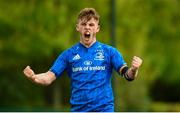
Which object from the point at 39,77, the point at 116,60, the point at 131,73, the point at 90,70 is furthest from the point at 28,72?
the point at 131,73

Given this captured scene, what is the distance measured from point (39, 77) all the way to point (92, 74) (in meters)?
0.56

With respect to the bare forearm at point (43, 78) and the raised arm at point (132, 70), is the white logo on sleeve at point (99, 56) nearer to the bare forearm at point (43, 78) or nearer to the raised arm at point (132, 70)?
the raised arm at point (132, 70)

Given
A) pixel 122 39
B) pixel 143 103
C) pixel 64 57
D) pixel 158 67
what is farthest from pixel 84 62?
pixel 158 67

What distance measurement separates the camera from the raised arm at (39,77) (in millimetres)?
7570

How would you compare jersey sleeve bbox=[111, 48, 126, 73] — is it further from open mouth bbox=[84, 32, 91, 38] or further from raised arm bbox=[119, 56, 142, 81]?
open mouth bbox=[84, 32, 91, 38]

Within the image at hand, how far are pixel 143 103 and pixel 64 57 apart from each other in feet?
60.5

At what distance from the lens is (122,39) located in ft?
92.9

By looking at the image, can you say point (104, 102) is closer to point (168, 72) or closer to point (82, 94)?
point (82, 94)

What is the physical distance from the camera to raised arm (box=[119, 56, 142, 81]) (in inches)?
290

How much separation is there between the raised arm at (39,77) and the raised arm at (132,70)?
778 millimetres

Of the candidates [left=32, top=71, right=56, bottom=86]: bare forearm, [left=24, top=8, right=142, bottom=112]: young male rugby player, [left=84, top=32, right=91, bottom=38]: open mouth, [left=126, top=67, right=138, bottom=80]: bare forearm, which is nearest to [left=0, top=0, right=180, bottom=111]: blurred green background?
[left=32, top=71, right=56, bottom=86]: bare forearm

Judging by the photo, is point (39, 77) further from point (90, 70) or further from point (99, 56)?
point (99, 56)

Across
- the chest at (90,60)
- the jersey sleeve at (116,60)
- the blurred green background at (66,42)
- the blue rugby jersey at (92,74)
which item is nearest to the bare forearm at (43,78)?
the blue rugby jersey at (92,74)

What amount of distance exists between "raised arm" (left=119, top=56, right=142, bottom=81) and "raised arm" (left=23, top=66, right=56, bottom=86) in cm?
78
